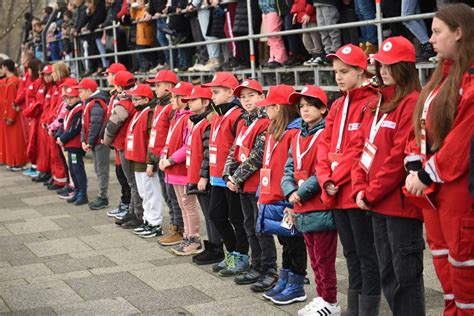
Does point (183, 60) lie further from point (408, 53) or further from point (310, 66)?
point (408, 53)

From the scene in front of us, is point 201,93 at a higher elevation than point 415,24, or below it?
below

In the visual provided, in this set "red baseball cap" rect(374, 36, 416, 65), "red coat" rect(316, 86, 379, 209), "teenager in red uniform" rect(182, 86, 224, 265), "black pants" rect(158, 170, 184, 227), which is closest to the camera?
"red baseball cap" rect(374, 36, 416, 65)

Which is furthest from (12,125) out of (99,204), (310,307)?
(310,307)

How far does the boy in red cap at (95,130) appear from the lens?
1195 cm

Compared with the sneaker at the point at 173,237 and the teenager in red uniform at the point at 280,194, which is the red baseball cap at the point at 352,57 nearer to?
the teenager in red uniform at the point at 280,194

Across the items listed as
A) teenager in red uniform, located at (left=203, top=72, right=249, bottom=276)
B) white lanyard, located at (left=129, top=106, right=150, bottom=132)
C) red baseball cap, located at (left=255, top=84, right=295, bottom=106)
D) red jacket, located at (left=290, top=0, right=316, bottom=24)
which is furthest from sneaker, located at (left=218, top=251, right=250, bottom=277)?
red jacket, located at (left=290, top=0, right=316, bottom=24)

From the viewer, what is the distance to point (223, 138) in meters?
8.06

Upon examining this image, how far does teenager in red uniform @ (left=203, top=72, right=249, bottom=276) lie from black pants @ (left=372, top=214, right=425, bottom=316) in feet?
8.98

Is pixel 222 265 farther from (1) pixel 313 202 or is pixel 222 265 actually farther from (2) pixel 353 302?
(2) pixel 353 302

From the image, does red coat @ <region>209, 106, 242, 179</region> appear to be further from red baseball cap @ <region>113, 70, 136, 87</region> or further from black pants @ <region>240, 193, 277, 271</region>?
red baseball cap @ <region>113, 70, 136, 87</region>

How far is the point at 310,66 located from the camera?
435 inches

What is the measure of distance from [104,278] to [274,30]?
15.9 ft

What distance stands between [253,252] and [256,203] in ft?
1.65

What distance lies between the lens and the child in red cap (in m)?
6.30
